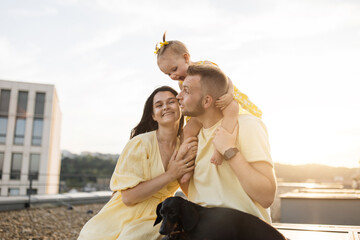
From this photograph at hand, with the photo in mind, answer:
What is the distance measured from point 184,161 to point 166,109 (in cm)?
57

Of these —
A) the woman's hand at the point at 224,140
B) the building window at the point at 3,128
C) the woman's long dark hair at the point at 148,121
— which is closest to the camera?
the woman's hand at the point at 224,140

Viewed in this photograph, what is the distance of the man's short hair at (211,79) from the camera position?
7.30 feet

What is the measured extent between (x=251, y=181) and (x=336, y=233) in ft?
5.69

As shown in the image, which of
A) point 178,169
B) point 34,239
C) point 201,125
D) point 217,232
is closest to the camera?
point 217,232

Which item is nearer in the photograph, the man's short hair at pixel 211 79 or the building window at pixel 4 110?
the man's short hair at pixel 211 79

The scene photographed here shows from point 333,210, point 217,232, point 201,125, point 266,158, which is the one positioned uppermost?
point 201,125

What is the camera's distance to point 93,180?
76.2ft

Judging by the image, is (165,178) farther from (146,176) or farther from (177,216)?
(177,216)

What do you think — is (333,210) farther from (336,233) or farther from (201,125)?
(201,125)

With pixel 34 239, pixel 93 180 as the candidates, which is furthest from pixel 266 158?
pixel 93 180

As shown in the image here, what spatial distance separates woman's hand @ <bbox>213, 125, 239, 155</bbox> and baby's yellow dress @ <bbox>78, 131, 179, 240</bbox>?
24.0 inches

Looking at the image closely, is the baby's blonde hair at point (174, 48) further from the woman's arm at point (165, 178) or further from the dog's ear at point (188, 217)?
the dog's ear at point (188, 217)

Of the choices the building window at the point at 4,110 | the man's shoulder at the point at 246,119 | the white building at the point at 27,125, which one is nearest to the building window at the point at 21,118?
the white building at the point at 27,125

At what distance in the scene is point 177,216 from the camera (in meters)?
1.80
